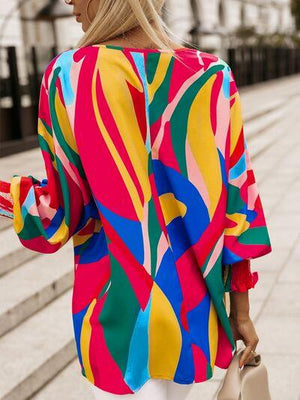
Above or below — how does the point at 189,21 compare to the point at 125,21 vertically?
below

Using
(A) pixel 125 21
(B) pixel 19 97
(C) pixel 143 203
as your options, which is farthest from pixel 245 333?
(B) pixel 19 97

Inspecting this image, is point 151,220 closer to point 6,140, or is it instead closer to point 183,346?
point 183,346


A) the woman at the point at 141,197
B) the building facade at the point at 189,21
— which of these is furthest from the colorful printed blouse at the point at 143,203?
the building facade at the point at 189,21

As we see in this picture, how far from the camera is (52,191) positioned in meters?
1.56

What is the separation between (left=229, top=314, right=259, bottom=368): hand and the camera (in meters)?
1.66

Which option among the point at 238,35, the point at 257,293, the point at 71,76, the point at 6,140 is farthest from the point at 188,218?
the point at 238,35

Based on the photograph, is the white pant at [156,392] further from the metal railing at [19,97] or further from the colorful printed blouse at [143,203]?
the metal railing at [19,97]

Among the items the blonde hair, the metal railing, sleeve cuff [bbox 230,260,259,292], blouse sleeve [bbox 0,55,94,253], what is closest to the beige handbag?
sleeve cuff [bbox 230,260,259,292]

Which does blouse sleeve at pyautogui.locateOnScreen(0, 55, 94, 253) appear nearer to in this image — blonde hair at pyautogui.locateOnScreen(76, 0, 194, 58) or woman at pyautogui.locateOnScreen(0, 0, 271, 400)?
woman at pyautogui.locateOnScreen(0, 0, 271, 400)

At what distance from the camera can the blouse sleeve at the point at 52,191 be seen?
1521 mm

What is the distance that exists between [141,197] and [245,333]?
1.38ft

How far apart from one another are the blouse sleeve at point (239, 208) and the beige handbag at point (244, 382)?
0.72ft

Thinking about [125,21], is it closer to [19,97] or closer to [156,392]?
[156,392]

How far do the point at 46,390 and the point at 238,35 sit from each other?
32.7 m
